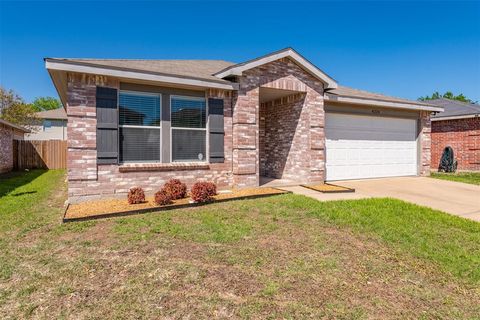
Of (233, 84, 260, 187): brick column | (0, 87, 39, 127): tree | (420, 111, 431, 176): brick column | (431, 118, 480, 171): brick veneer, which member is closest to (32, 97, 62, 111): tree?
(0, 87, 39, 127): tree

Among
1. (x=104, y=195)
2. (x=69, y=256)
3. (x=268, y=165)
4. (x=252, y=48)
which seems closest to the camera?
(x=69, y=256)

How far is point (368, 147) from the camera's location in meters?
11.5

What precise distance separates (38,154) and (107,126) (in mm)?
14925

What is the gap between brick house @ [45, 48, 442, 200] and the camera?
697cm

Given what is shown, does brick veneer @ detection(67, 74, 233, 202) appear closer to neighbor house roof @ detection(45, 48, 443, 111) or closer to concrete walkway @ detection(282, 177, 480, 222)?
neighbor house roof @ detection(45, 48, 443, 111)

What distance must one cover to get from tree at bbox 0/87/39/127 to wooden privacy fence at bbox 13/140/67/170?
41.3 ft

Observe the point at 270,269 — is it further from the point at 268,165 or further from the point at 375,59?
the point at 375,59

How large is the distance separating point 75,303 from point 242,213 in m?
3.76

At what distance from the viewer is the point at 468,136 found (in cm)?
1564

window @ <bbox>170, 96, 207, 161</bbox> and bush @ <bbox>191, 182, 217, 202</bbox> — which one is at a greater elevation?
window @ <bbox>170, 96, 207, 161</bbox>

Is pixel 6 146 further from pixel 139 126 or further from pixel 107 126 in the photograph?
pixel 139 126

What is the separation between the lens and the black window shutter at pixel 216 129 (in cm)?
833

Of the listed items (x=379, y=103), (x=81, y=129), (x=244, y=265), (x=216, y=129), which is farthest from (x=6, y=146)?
(x=379, y=103)

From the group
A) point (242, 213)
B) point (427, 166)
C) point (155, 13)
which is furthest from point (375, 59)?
point (242, 213)
